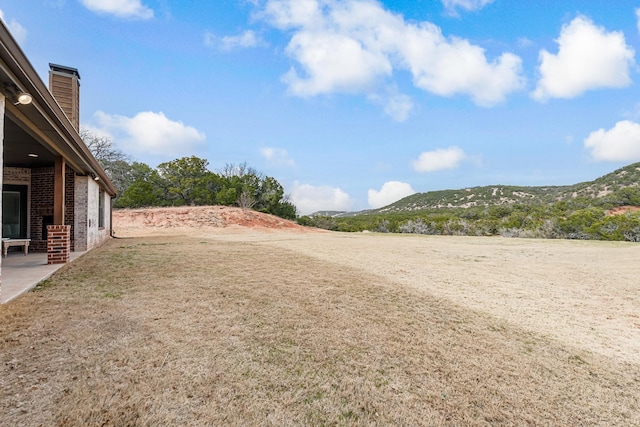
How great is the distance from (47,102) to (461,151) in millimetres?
28212

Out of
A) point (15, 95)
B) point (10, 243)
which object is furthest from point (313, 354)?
point (10, 243)

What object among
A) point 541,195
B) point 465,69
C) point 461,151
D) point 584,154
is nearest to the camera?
point 465,69

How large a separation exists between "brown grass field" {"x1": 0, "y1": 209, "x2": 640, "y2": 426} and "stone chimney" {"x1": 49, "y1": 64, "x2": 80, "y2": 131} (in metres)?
6.90

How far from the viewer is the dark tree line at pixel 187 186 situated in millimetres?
27219

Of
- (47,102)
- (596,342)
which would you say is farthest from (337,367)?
(47,102)

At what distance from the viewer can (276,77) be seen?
15.4 metres

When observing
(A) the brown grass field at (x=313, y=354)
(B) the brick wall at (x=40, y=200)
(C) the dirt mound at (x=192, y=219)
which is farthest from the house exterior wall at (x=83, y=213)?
(C) the dirt mound at (x=192, y=219)

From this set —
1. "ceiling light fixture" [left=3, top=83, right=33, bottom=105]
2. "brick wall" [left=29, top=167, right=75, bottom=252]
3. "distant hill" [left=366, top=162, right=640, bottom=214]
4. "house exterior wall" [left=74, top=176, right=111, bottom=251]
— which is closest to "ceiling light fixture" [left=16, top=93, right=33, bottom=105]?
"ceiling light fixture" [left=3, top=83, right=33, bottom=105]

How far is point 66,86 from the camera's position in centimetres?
991

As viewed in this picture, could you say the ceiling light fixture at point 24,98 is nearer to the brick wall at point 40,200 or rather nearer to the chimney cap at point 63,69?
the brick wall at point 40,200

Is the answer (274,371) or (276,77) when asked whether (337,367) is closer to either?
(274,371)

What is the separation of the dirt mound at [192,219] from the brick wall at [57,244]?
14.6 m

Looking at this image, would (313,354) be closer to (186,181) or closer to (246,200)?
(246,200)

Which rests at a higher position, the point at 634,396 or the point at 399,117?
the point at 399,117
